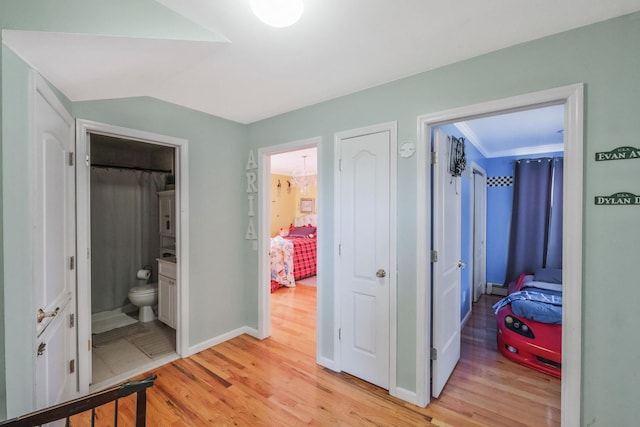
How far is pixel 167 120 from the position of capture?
252 centimetres

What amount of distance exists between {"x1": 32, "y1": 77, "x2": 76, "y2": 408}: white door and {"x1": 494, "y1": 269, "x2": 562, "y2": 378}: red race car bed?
355 cm

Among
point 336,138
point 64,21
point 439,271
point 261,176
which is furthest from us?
point 261,176

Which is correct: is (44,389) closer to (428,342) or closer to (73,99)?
(73,99)

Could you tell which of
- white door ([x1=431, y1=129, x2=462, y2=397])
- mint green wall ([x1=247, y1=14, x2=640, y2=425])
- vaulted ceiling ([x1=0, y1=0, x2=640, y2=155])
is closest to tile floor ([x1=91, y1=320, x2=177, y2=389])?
vaulted ceiling ([x1=0, y1=0, x2=640, y2=155])

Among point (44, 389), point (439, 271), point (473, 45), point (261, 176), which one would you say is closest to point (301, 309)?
point (261, 176)

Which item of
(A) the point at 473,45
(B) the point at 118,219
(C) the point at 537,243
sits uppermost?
(A) the point at 473,45

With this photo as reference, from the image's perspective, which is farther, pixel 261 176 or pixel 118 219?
pixel 118 219

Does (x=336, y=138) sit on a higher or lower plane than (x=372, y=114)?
lower

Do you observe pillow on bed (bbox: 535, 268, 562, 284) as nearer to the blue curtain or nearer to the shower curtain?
the blue curtain

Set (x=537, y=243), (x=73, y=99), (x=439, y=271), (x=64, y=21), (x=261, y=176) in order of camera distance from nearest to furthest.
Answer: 1. (x=64, y=21)
2. (x=73, y=99)
3. (x=439, y=271)
4. (x=261, y=176)
5. (x=537, y=243)

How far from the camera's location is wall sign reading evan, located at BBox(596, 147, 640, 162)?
1.33 m

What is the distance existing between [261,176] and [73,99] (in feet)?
5.29

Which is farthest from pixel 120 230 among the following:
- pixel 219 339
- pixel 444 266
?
pixel 444 266

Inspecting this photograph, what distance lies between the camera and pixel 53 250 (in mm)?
1585
